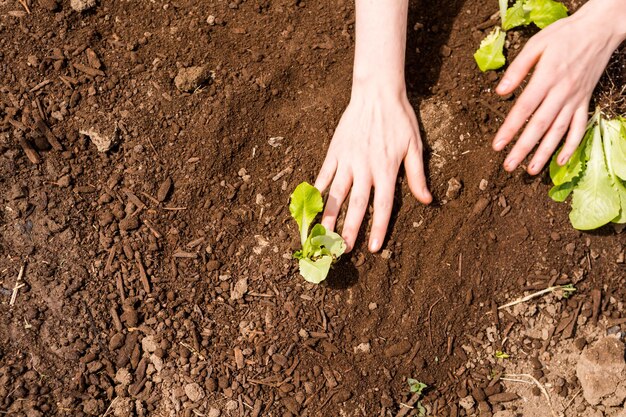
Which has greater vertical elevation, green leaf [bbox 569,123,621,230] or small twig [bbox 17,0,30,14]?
small twig [bbox 17,0,30,14]

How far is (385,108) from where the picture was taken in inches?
87.6

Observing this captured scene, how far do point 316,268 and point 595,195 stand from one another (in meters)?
1.11

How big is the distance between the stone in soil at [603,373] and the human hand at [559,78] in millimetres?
729

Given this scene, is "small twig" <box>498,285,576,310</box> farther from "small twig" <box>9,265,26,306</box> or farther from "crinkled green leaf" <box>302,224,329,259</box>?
"small twig" <box>9,265,26,306</box>

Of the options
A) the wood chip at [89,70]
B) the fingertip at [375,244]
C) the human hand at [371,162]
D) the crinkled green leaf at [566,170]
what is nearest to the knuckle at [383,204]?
the human hand at [371,162]

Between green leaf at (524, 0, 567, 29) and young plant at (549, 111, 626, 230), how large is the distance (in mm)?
410

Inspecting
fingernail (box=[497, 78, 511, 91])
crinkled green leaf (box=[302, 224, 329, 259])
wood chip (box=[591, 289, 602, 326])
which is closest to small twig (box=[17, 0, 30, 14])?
crinkled green leaf (box=[302, 224, 329, 259])

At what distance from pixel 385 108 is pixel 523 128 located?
0.57 meters

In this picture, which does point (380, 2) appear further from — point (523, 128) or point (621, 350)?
point (621, 350)

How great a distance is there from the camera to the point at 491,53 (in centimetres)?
238

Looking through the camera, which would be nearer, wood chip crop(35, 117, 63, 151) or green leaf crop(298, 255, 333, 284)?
green leaf crop(298, 255, 333, 284)

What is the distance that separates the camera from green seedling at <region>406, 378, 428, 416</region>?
224 cm

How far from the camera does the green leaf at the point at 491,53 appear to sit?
2.38m

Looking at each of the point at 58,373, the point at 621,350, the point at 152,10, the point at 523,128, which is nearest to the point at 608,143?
the point at 523,128
